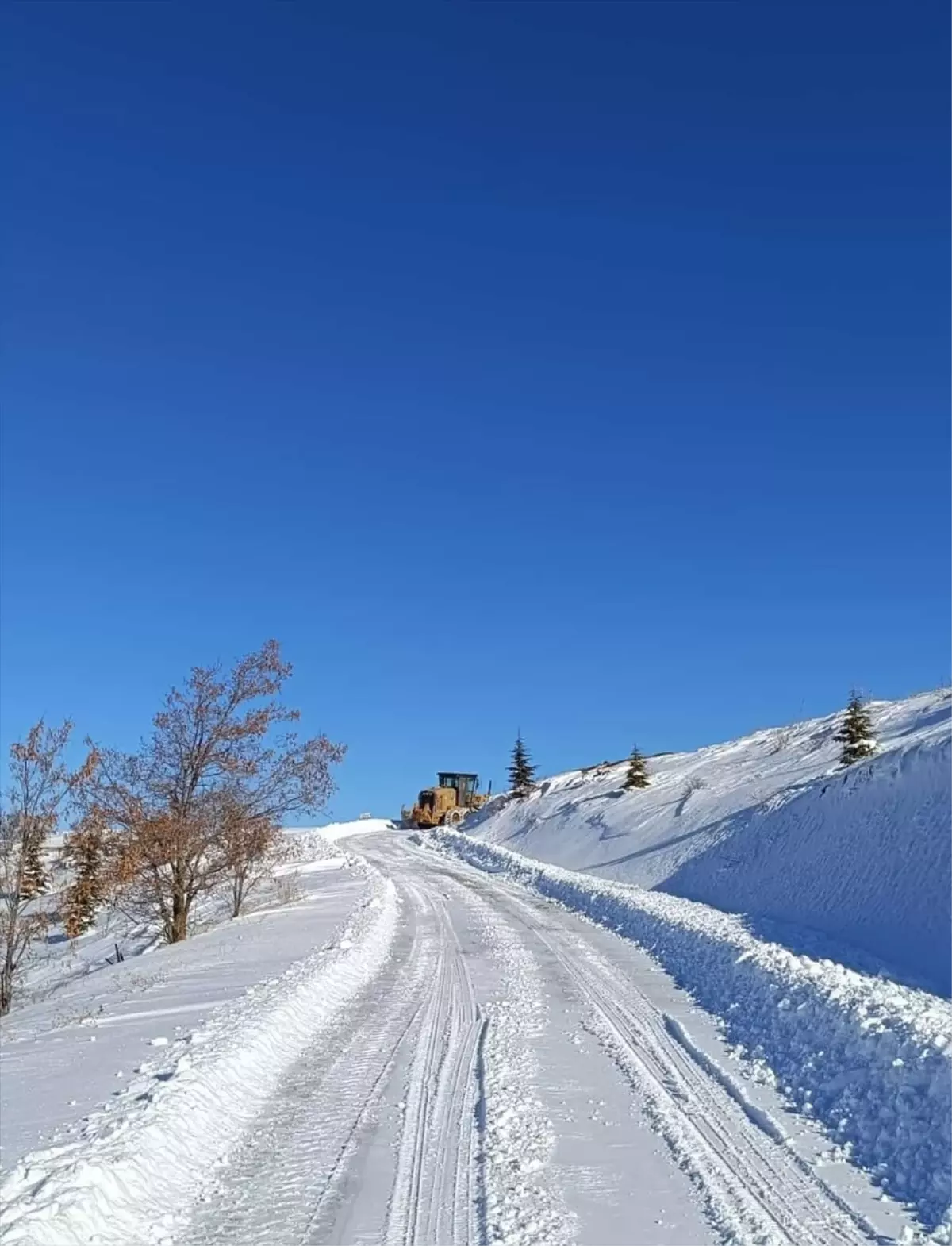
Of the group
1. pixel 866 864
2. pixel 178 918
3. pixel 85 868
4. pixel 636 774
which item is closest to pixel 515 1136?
pixel 866 864

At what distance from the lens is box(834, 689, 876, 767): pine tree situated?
27.3 meters

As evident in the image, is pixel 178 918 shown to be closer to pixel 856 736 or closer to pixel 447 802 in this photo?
pixel 856 736

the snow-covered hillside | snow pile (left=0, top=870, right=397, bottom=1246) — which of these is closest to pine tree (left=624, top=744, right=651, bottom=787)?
the snow-covered hillside

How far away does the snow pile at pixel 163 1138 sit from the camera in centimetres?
488

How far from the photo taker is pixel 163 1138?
600 cm

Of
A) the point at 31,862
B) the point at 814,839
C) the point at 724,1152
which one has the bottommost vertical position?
the point at 724,1152

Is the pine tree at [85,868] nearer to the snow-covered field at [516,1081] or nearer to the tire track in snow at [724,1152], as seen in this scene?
the snow-covered field at [516,1081]

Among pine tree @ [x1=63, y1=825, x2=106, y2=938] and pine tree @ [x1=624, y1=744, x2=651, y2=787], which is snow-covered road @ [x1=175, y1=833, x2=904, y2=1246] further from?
pine tree @ [x1=624, y1=744, x2=651, y2=787]

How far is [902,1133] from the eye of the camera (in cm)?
628

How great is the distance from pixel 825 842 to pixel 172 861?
14.6m

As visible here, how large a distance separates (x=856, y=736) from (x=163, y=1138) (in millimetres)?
26347

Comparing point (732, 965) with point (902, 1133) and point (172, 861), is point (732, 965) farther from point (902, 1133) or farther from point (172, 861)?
point (172, 861)

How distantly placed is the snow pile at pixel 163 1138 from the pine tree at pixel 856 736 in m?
21.3

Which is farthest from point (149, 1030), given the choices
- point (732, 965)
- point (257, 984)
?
point (732, 965)
